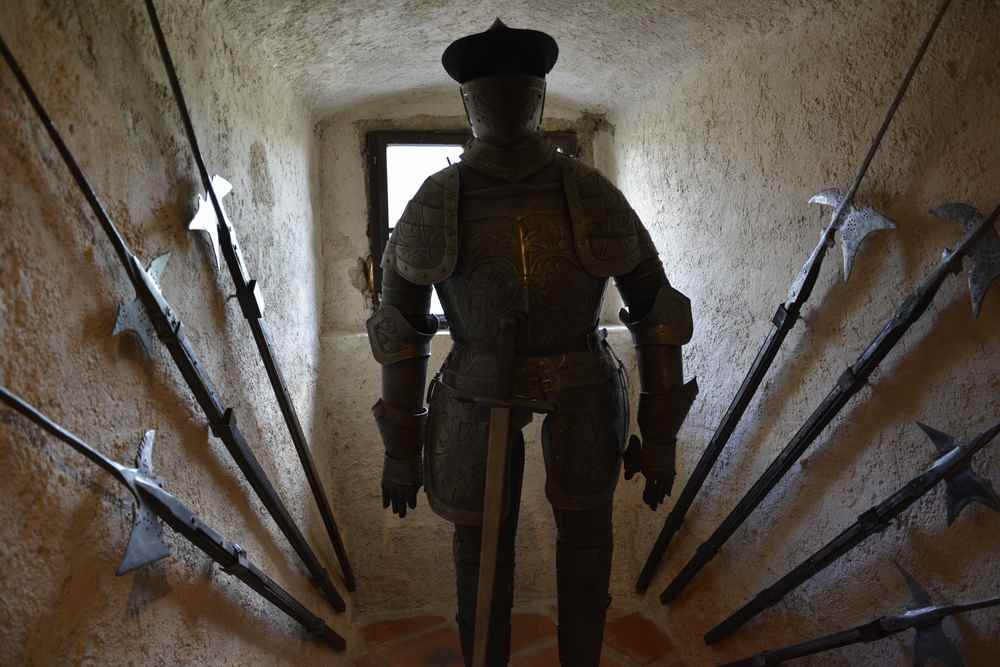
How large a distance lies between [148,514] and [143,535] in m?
0.04

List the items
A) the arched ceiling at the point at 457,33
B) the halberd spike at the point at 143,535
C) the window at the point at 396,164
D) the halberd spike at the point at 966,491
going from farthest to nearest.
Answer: the window at the point at 396,164 < the arched ceiling at the point at 457,33 < the halberd spike at the point at 966,491 < the halberd spike at the point at 143,535

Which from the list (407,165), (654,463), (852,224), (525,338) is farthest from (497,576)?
(407,165)

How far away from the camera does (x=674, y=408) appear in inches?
61.9

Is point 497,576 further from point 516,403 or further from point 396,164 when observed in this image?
point 396,164

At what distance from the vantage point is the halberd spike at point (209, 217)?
143 centimetres

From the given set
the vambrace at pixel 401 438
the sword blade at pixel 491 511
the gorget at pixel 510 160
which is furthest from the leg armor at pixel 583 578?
the gorget at pixel 510 160

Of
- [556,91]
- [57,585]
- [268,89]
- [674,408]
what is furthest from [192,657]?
[556,91]

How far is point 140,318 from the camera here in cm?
122

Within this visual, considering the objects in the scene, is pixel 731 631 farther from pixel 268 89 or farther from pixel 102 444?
pixel 268 89

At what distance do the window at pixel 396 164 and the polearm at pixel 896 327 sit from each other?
4.18 feet

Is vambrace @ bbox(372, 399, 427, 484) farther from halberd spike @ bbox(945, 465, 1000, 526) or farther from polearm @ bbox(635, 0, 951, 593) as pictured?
halberd spike @ bbox(945, 465, 1000, 526)

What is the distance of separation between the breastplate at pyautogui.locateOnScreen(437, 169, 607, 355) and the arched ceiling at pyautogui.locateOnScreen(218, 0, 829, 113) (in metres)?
0.73

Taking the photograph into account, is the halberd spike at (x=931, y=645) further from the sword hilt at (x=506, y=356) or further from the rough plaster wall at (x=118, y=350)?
the rough plaster wall at (x=118, y=350)

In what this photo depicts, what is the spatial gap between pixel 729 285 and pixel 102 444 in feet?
5.62
